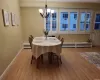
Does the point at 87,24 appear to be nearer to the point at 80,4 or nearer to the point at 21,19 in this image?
the point at 80,4

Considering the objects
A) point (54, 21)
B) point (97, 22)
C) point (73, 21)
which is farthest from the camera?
point (97, 22)

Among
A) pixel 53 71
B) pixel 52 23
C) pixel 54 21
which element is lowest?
pixel 53 71

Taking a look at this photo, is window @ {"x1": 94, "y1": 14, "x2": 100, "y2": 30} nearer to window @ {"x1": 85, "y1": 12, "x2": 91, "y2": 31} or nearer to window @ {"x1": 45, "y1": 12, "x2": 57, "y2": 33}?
window @ {"x1": 85, "y1": 12, "x2": 91, "y2": 31}

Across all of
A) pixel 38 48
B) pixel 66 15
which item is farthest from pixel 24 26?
pixel 38 48

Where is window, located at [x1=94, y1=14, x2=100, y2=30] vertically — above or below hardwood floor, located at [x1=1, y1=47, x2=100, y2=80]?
above

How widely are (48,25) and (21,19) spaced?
5.05 feet

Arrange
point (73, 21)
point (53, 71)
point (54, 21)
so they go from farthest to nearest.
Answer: point (73, 21) → point (54, 21) → point (53, 71)

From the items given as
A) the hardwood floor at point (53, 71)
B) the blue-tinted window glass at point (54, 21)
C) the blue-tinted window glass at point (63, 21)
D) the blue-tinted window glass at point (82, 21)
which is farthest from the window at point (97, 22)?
the hardwood floor at point (53, 71)

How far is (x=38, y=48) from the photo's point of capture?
319 cm

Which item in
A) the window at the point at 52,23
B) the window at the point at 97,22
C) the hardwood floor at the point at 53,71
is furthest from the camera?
the window at the point at 97,22

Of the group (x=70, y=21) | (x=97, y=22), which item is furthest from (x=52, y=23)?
(x=97, y=22)

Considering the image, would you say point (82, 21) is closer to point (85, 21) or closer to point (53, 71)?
point (85, 21)

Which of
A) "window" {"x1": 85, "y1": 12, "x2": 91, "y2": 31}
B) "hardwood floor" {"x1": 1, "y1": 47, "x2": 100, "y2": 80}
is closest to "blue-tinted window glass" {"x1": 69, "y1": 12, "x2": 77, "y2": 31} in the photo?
"window" {"x1": 85, "y1": 12, "x2": 91, "y2": 31}

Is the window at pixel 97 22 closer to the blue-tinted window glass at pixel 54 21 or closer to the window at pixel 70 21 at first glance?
the window at pixel 70 21
